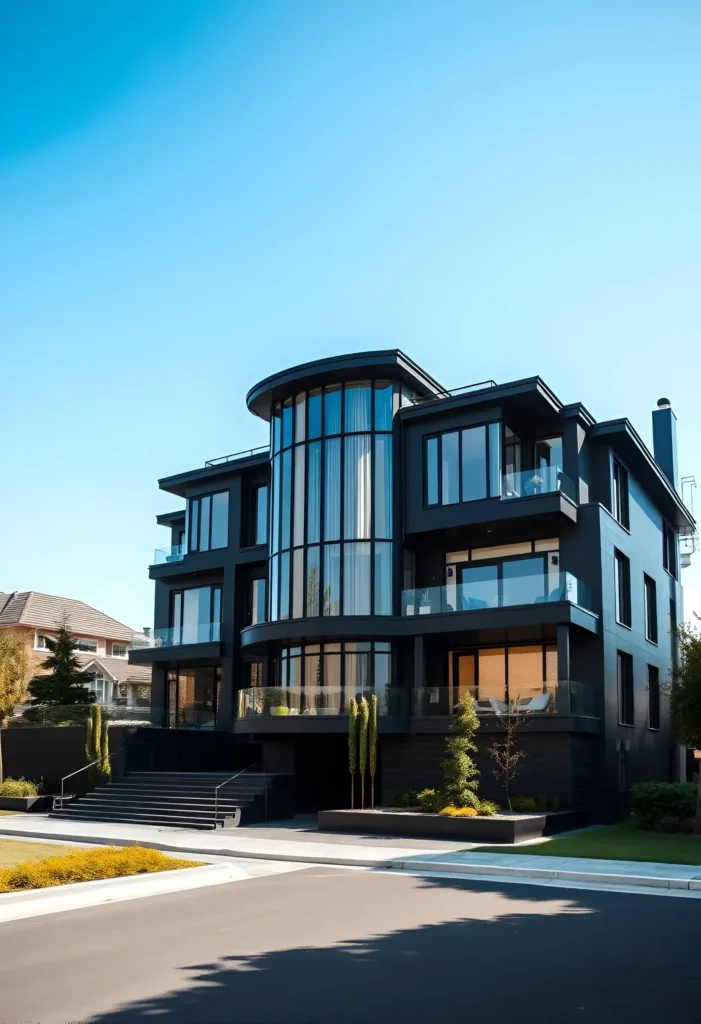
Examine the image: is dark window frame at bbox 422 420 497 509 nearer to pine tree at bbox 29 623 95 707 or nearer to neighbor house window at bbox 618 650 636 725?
neighbor house window at bbox 618 650 636 725

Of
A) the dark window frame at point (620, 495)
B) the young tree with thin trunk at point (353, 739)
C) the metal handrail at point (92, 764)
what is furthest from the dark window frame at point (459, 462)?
the metal handrail at point (92, 764)

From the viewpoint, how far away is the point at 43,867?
537 inches

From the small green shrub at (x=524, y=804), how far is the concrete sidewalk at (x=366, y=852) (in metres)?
3.86

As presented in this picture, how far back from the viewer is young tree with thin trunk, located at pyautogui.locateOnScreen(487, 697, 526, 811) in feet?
82.0

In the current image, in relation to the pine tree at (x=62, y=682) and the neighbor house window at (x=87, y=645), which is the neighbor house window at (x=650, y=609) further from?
the neighbor house window at (x=87, y=645)

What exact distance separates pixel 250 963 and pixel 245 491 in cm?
2880

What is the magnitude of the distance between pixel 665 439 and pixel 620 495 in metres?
8.54

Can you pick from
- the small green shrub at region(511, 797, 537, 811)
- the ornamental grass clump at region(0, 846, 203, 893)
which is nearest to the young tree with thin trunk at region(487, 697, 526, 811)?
the small green shrub at region(511, 797, 537, 811)

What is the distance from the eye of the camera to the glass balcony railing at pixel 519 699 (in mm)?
25484

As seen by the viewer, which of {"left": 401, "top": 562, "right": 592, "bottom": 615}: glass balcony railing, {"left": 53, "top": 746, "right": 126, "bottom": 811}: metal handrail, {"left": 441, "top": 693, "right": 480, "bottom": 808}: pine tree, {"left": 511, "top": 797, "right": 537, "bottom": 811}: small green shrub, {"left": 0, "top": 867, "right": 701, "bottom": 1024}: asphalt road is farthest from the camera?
{"left": 53, "top": 746, "right": 126, "bottom": 811}: metal handrail

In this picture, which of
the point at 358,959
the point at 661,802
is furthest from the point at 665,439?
the point at 358,959

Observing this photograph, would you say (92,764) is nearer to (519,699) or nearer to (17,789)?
(17,789)

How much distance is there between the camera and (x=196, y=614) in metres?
39.0

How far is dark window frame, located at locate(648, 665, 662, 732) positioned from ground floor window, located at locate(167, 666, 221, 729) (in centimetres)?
1525
